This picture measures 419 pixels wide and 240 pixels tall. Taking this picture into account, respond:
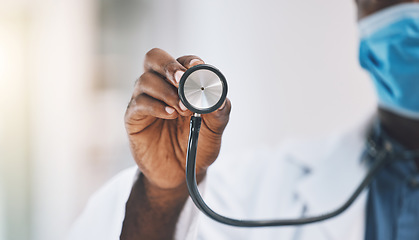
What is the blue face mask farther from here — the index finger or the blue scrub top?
the index finger

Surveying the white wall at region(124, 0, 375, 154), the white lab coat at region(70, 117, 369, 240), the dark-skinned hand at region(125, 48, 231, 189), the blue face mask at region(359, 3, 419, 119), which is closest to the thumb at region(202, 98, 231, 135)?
the dark-skinned hand at region(125, 48, 231, 189)

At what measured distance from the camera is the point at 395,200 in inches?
27.7

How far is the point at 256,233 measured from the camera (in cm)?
51

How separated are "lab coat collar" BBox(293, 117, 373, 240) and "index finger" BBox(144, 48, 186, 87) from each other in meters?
0.48

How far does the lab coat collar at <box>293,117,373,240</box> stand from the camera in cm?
65

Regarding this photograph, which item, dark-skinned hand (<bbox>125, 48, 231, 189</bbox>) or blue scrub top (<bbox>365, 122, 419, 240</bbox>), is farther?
blue scrub top (<bbox>365, 122, 419, 240</bbox>)

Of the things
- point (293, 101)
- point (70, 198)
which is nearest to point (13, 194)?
point (70, 198)

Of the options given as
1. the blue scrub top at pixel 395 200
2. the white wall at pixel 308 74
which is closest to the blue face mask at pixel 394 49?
the blue scrub top at pixel 395 200

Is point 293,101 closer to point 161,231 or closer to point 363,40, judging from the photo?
point 363,40

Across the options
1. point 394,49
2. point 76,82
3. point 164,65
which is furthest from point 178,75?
point 394,49

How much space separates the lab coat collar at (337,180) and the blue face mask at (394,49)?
180 millimetres

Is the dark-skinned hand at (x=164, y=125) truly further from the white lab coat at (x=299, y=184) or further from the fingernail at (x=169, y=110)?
the white lab coat at (x=299, y=184)

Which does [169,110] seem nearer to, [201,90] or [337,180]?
[201,90]

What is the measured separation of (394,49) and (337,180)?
0.27 m
